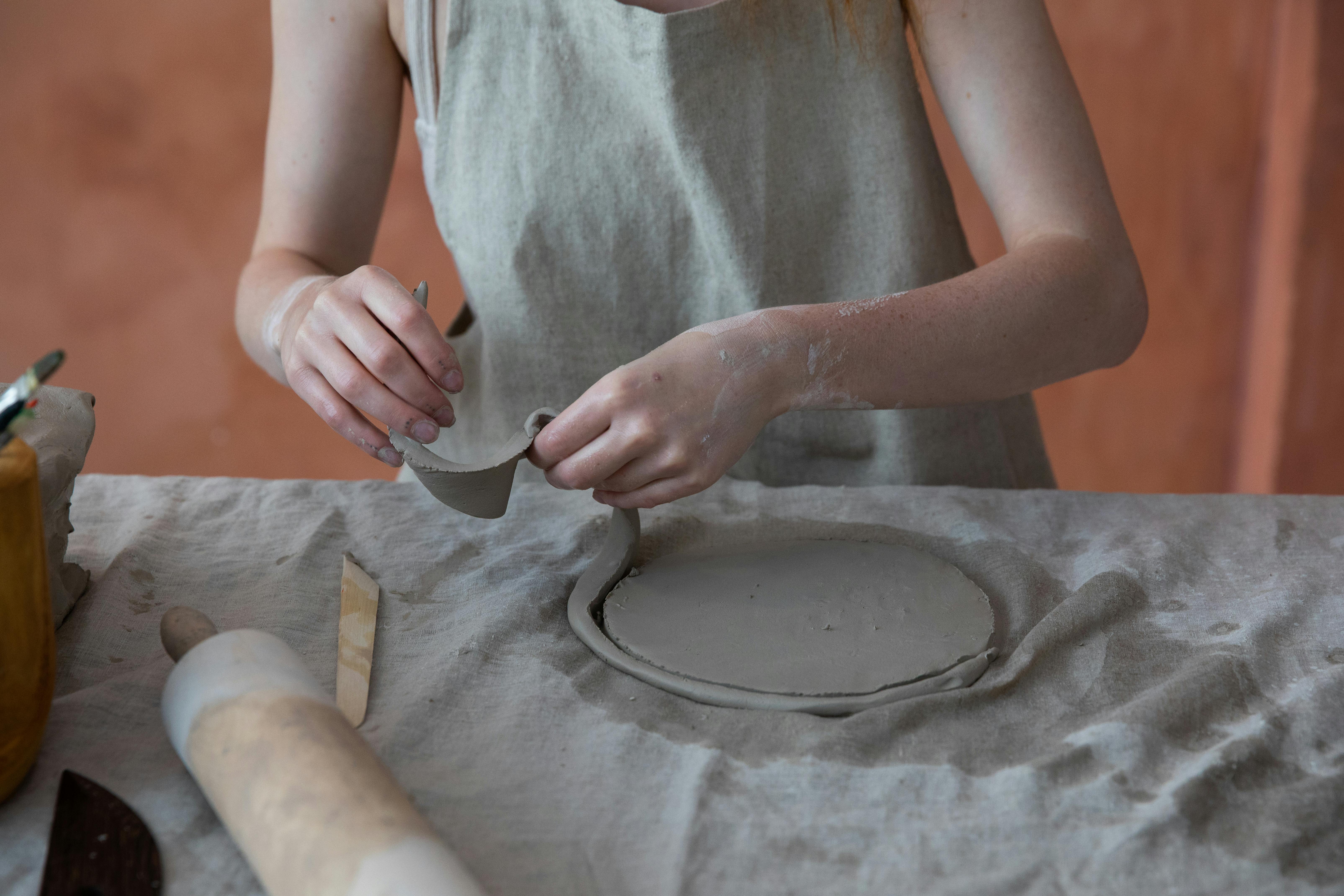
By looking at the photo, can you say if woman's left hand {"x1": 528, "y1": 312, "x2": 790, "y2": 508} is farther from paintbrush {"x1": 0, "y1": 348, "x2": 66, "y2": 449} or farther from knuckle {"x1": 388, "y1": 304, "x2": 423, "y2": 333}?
paintbrush {"x1": 0, "y1": 348, "x2": 66, "y2": 449}

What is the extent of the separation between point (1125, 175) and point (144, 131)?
8.87 ft

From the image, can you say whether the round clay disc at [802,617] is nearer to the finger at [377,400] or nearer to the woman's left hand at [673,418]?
the woman's left hand at [673,418]

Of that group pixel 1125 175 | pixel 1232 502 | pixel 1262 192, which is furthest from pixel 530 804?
pixel 1262 192

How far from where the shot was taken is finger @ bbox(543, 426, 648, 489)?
90 cm

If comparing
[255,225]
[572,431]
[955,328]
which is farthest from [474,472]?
[255,225]

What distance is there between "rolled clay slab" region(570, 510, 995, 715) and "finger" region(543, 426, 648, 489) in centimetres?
11

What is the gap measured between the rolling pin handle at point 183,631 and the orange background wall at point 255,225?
1606mm

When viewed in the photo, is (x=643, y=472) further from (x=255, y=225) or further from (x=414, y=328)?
(x=255, y=225)

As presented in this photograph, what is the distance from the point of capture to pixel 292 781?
582mm

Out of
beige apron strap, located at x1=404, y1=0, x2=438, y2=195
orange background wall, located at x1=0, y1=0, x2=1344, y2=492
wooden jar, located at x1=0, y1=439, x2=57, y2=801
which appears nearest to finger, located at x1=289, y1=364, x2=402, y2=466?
wooden jar, located at x1=0, y1=439, x2=57, y2=801

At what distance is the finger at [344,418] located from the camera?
3.25ft

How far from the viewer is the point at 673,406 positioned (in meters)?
0.92

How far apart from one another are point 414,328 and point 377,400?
0.08m

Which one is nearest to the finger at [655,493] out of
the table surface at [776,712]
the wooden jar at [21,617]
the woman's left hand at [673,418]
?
the woman's left hand at [673,418]
